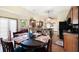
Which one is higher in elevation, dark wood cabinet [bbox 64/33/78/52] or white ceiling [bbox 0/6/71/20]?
white ceiling [bbox 0/6/71/20]

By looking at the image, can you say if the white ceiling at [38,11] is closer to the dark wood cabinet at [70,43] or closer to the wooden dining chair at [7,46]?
the dark wood cabinet at [70,43]

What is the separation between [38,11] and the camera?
201cm

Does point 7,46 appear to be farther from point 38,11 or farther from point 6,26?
point 38,11

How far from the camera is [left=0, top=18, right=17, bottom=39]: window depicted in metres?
1.96

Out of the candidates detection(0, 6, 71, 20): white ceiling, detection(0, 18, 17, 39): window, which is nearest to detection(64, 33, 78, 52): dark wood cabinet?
detection(0, 6, 71, 20): white ceiling

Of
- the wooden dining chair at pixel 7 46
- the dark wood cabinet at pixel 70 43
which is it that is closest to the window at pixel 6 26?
the wooden dining chair at pixel 7 46

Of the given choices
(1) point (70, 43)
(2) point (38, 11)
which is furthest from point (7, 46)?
(1) point (70, 43)

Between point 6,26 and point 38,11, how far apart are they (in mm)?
604

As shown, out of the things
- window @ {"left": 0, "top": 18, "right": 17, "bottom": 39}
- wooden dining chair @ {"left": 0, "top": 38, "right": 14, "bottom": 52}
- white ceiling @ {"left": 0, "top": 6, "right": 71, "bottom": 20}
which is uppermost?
white ceiling @ {"left": 0, "top": 6, "right": 71, "bottom": 20}

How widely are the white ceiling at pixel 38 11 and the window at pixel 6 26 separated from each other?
162 mm

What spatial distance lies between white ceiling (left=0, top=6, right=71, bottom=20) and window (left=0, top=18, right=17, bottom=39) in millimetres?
162

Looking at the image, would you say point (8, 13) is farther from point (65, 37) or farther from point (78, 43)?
point (78, 43)

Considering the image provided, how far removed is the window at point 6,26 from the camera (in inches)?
77.2

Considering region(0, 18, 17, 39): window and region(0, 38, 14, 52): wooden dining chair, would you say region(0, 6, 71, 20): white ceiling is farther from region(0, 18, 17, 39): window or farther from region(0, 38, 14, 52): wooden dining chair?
region(0, 38, 14, 52): wooden dining chair
